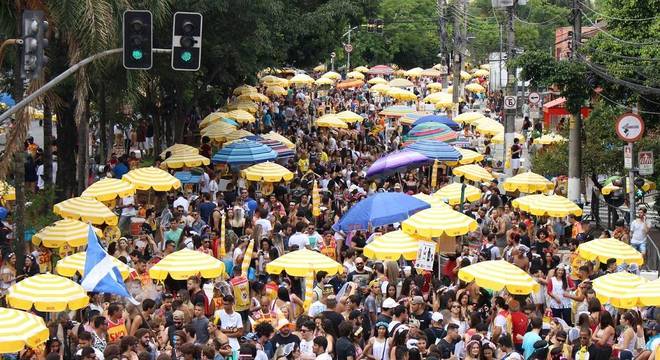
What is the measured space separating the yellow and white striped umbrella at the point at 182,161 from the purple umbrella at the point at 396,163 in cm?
425

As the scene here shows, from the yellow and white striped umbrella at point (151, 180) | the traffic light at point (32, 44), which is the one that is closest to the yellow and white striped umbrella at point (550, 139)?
the yellow and white striped umbrella at point (151, 180)

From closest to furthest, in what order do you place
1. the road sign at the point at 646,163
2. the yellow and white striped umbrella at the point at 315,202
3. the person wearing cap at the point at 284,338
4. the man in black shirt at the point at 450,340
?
the man in black shirt at the point at 450,340, the person wearing cap at the point at 284,338, the road sign at the point at 646,163, the yellow and white striped umbrella at the point at 315,202

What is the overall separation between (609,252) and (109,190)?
33.8 ft

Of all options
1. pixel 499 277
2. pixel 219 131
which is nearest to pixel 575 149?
pixel 219 131

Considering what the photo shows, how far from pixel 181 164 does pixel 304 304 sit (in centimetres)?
1353

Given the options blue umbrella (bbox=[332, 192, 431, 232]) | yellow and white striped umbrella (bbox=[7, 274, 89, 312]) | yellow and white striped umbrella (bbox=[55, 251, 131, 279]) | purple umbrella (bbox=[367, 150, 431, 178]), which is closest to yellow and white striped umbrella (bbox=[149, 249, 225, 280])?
yellow and white striped umbrella (bbox=[55, 251, 131, 279])

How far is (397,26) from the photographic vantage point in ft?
316

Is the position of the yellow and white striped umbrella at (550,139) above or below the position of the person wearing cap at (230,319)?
above

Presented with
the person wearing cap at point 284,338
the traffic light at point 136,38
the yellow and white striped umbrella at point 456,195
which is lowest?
the person wearing cap at point 284,338

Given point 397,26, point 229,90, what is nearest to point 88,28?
point 229,90

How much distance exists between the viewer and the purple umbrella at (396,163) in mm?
30422

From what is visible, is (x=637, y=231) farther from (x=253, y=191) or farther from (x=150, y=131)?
(x=150, y=131)

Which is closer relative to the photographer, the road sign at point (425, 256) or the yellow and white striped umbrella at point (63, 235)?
the road sign at point (425, 256)

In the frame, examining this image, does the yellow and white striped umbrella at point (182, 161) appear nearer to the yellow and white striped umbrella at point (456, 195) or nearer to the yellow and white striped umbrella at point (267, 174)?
the yellow and white striped umbrella at point (267, 174)
